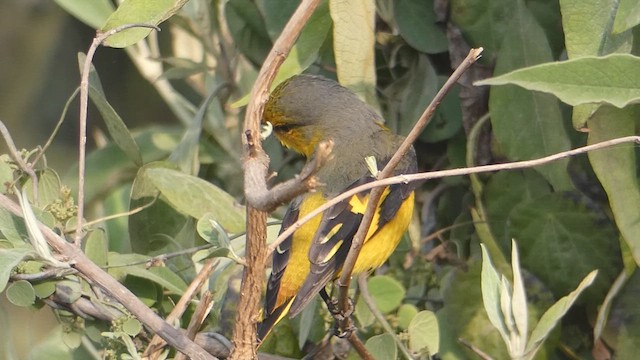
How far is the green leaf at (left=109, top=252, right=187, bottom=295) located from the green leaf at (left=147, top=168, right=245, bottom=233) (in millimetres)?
124

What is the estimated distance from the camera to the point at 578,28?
155 cm

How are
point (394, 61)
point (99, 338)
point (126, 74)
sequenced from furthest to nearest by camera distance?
point (126, 74), point (394, 61), point (99, 338)

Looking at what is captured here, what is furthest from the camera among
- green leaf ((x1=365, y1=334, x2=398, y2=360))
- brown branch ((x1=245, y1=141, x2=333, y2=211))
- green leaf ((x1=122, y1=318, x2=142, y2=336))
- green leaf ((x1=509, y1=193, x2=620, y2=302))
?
green leaf ((x1=509, y1=193, x2=620, y2=302))

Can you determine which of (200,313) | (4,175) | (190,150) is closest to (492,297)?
(200,313)

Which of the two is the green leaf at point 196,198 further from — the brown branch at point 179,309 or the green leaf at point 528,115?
the green leaf at point 528,115

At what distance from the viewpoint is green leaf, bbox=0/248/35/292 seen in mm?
1246

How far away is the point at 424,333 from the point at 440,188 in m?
0.46

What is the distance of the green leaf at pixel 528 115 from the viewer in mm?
1818

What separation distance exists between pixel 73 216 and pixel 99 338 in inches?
8.0

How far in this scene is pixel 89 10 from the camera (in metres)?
2.19

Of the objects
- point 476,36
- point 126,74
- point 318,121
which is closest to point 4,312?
point 318,121

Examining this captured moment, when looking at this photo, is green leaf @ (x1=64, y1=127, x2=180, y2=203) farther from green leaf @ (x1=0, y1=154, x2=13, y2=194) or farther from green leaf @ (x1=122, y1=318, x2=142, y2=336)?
green leaf @ (x1=122, y1=318, x2=142, y2=336)

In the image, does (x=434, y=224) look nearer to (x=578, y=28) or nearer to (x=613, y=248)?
(x=613, y=248)

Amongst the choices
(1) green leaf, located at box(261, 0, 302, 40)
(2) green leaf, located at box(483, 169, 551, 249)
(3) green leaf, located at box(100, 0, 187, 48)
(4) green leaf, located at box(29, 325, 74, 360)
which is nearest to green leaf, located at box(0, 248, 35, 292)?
(3) green leaf, located at box(100, 0, 187, 48)
